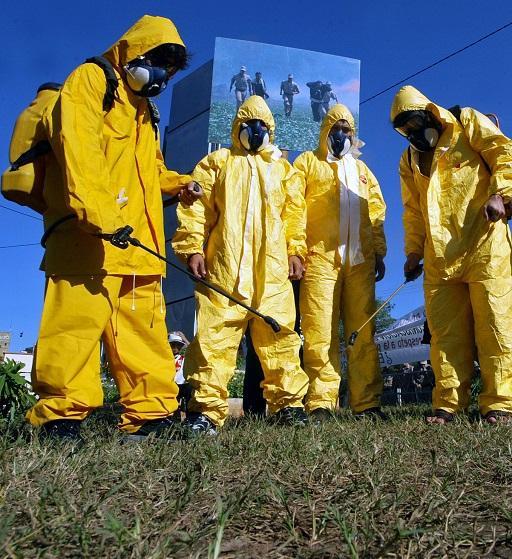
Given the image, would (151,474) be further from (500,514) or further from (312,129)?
(312,129)

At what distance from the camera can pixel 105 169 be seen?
266 cm

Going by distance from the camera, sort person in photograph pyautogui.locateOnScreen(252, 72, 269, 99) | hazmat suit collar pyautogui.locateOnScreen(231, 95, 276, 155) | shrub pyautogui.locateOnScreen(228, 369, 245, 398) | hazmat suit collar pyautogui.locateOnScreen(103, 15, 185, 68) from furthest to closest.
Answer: person in photograph pyautogui.locateOnScreen(252, 72, 269, 99), shrub pyautogui.locateOnScreen(228, 369, 245, 398), hazmat suit collar pyautogui.locateOnScreen(231, 95, 276, 155), hazmat suit collar pyautogui.locateOnScreen(103, 15, 185, 68)

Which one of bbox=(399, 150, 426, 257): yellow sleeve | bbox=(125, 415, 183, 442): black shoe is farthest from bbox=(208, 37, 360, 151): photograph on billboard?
bbox=(125, 415, 183, 442): black shoe

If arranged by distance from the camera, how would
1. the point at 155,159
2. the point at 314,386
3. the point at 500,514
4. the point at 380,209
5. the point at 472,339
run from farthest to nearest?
the point at 380,209, the point at 314,386, the point at 472,339, the point at 155,159, the point at 500,514

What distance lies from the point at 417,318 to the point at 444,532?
29.2 feet

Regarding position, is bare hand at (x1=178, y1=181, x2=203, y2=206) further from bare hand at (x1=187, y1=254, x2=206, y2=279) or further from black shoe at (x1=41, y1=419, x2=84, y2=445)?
black shoe at (x1=41, y1=419, x2=84, y2=445)

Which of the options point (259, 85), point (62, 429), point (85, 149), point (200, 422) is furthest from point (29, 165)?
point (259, 85)

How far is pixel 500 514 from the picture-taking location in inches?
51.5

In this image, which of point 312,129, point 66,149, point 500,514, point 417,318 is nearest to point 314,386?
point 66,149

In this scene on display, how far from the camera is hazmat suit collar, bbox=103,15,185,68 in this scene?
289 cm

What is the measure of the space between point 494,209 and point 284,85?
21.8 m

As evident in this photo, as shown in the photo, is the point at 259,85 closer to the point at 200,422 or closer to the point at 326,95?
the point at 326,95

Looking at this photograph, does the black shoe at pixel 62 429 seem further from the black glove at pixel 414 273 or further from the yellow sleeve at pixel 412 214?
the yellow sleeve at pixel 412 214

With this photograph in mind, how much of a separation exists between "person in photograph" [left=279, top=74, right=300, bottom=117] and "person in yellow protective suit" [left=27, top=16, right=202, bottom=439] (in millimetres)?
21394
